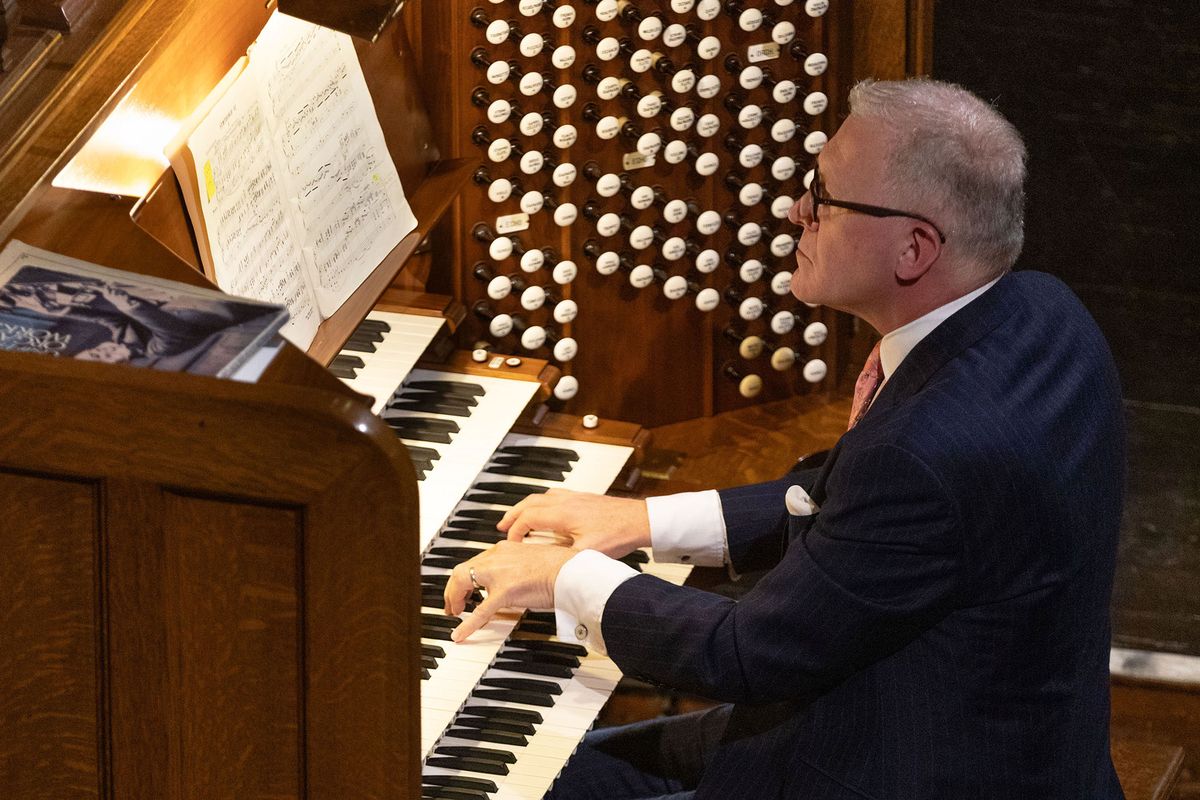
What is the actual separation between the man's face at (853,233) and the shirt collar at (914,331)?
0.05m

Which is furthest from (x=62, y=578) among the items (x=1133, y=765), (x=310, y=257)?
(x=1133, y=765)

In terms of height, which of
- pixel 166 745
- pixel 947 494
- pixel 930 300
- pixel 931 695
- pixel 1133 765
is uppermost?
pixel 930 300

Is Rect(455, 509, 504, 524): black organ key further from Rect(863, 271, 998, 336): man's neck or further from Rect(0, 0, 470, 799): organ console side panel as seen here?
Rect(0, 0, 470, 799): organ console side panel

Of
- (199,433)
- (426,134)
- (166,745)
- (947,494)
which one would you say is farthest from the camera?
(426,134)

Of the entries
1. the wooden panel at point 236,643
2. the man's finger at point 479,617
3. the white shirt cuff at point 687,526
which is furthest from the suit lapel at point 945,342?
the wooden panel at point 236,643

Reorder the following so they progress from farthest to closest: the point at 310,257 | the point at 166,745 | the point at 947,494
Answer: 1. the point at 310,257
2. the point at 947,494
3. the point at 166,745

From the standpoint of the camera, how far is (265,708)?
1497 mm

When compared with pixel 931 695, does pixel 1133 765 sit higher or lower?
lower

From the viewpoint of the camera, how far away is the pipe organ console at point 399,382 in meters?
1.44

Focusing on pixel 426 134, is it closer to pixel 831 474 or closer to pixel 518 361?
pixel 518 361

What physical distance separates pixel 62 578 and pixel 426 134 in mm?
1356

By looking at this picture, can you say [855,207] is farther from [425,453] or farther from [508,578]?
[425,453]

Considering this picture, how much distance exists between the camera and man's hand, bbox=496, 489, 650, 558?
88.0 inches

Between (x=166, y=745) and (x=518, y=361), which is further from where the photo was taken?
(x=518, y=361)
